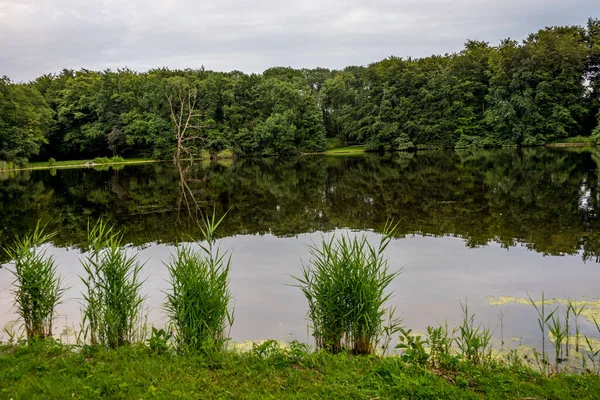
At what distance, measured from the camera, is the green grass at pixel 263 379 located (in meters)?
4.46

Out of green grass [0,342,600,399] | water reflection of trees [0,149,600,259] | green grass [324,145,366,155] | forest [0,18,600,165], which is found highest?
forest [0,18,600,165]

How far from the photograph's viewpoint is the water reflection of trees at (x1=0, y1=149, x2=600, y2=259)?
13711mm

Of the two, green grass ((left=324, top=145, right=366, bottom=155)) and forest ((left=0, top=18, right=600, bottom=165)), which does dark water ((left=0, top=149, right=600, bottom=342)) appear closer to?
forest ((left=0, top=18, right=600, bottom=165))

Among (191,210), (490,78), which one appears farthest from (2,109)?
(490,78)

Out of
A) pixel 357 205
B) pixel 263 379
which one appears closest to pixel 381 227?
pixel 357 205

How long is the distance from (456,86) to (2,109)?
57.0 m

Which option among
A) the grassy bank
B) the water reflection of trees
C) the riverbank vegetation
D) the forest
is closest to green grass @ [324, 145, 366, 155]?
the grassy bank

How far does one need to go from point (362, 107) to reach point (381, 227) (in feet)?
182

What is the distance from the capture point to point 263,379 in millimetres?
4852

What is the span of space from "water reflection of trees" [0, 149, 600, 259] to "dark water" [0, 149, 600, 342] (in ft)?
0.22

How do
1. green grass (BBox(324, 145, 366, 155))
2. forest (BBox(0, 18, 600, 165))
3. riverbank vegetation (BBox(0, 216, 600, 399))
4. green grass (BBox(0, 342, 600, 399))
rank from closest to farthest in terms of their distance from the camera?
green grass (BBox(0, 342, 600, 399)) < riverbank vegetation (BBox(0, 216, 600, 399)) < forest (BBox(0, 18, 600, 165)) < green grass (BBox(324, 145, 366, 155))

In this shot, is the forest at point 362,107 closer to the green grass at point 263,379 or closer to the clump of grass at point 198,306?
the clump of grass at point 198,306

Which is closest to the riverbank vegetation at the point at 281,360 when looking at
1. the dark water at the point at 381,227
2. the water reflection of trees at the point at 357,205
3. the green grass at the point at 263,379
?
the green grass at the point at 263,379

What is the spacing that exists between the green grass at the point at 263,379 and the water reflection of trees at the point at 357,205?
7.29 meters
